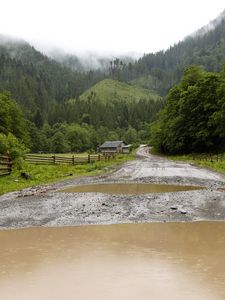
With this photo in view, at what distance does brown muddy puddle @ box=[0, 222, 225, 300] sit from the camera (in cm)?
709

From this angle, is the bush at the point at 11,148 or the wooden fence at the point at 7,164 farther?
the bush at the point at 11,148

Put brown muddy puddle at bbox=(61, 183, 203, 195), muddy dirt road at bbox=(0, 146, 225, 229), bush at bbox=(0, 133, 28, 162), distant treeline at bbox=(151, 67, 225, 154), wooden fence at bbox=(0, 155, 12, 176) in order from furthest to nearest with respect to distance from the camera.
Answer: distant treeline at bbox=(151, 67, 225, 154)
bush at bbox=(0, 133, 28, 162)
wooden fence at bbox=(0, 155, 12, 176)
brown muddy puddle at bbox=(61, 183, 203, 195)
muddy dirt road at bbox=(0, 146, 225, 229)

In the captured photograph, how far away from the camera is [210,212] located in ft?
48.0

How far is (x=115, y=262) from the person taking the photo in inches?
344

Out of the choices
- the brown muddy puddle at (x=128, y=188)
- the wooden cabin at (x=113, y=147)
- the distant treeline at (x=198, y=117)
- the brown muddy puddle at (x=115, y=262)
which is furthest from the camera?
A: the wooden cabin at (x=113, y=147)

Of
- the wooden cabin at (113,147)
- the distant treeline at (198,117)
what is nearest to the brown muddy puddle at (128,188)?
the distant treeline at (198,117)

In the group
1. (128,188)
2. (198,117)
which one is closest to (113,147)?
(198,117)

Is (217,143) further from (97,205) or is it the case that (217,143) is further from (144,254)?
(144,254)

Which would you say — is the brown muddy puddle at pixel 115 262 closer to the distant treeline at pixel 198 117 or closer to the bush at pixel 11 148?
the bush at pixel 11 148

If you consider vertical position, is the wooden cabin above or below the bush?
below

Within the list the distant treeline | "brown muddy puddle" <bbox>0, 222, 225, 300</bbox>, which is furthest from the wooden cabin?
"brown muddy puddle" <bbox>0, 222, 225, 300</bbox>

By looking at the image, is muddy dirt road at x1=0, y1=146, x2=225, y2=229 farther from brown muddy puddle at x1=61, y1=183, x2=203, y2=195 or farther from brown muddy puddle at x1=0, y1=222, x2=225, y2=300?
brown muddy puddle at x1=61, y1=183, x2=203, y2=195

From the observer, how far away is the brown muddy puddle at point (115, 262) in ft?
23.2

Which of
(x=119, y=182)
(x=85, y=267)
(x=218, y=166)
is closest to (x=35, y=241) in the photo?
(x=85, y=267)
